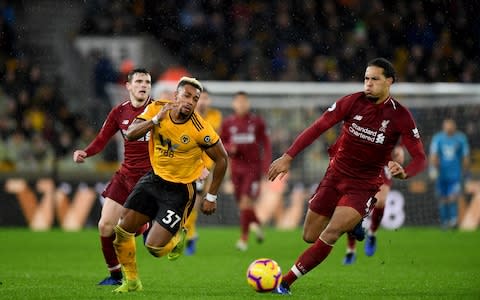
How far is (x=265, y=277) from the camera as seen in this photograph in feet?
31.0

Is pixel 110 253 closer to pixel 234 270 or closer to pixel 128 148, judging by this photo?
pixel 128 148

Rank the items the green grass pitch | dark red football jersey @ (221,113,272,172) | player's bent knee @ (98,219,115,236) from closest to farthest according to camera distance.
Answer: the green grass pitch
player's bent knee @ (98,219,115,236)
dark red football jersey @ (221,113,272,172)

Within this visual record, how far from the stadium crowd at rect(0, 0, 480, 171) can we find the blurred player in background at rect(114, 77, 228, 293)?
15912 millimetres

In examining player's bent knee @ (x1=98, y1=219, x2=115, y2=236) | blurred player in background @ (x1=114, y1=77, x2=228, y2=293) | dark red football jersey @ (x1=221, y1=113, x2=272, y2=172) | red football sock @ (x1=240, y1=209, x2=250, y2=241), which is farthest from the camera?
dark red football jersey @ (x1=221, y1=113, x2=272, y2=172)

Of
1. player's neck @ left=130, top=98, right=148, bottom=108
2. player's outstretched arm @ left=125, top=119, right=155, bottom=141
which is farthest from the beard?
player's neck @ left=130, top=98, right=148, bottom=108

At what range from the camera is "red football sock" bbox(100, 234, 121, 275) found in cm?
1048

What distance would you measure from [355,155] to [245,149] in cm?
749

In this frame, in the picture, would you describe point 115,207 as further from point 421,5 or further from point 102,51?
point 421,5

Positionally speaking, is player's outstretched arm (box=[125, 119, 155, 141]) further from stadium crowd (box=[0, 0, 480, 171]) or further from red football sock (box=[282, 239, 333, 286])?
stadium crowd (box=[0, 0, 480, 171])

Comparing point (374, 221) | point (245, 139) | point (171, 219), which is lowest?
point (374, 221)

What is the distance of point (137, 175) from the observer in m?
10.9

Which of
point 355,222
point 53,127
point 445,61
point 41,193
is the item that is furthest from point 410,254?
point 445,61

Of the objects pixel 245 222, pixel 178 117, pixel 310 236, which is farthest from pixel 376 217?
pixel 178 117

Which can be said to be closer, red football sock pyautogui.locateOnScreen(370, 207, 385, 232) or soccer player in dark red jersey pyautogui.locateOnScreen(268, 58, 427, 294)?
soccer player in dark red jersey pyautogui.locateOnScreen(268, 58, 427, 294)
